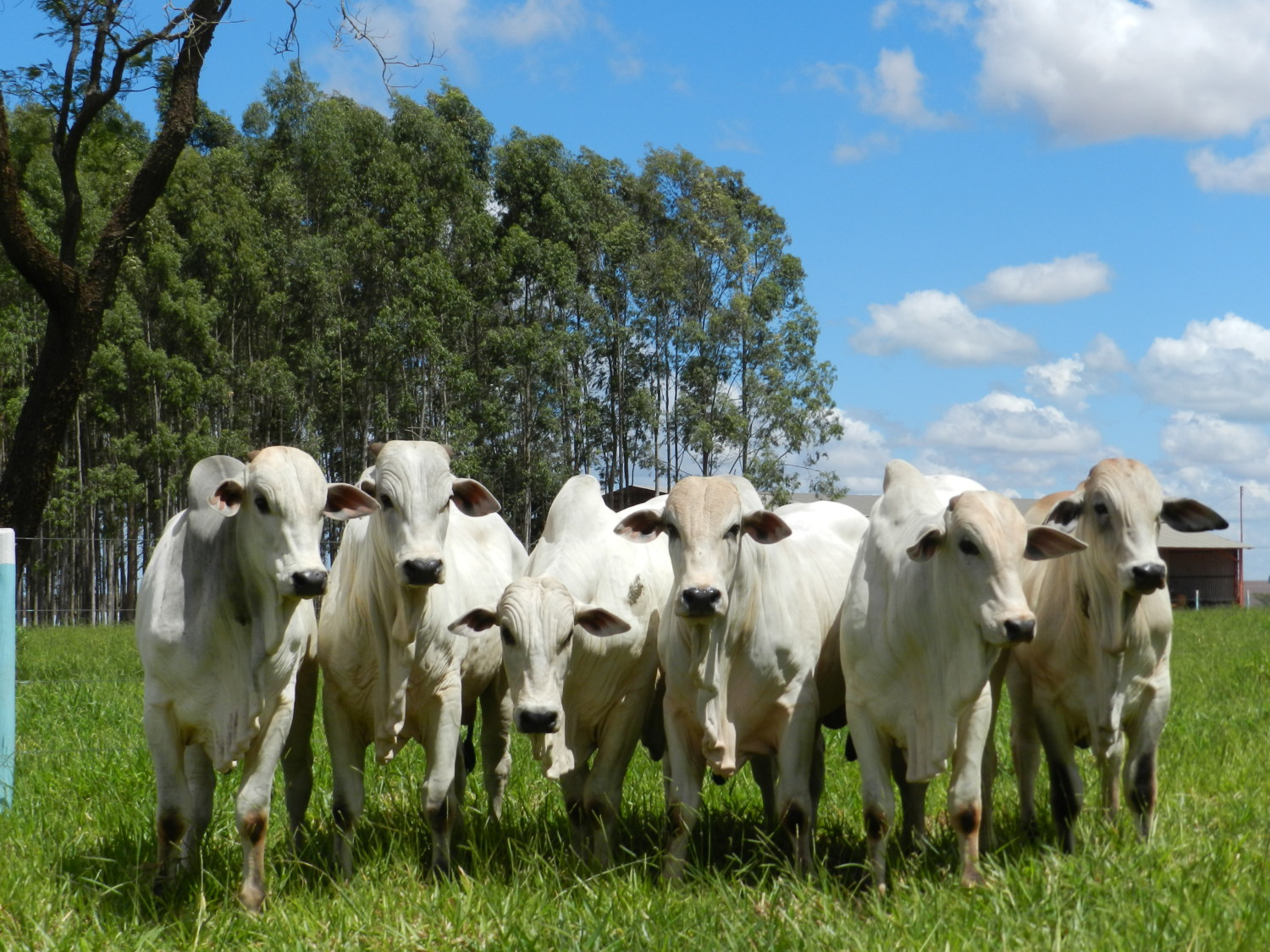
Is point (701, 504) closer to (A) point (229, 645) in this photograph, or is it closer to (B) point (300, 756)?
(A) point (229, 645)

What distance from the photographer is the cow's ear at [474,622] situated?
5574mm

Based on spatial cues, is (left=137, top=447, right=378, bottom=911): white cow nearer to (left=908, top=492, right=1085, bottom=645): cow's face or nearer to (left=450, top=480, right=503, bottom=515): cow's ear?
(left=450, top=480, right=503, bottom=515): cow's ear

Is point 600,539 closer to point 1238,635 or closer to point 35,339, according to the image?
point 1238,635

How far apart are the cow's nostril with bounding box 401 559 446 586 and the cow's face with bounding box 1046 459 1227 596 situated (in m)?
2.64

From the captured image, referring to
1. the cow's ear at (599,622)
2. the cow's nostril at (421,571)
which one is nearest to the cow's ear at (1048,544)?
the cow's ear at (599,622)

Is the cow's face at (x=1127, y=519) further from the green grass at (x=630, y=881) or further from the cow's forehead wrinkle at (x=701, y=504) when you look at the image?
the cow's forehead wrinkle at (x=701, y=504)

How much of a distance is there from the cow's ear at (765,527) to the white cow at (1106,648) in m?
1.16

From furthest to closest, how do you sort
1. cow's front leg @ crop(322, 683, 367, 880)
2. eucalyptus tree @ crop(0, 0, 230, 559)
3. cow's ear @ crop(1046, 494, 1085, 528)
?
1. eucalyptus tree @ crop(0, 0, 230, 559)
2. cow's front leg @ crop(322, 683, 367, 880)
3. cow's ear @ crop(1046, 494, 1085, 528)

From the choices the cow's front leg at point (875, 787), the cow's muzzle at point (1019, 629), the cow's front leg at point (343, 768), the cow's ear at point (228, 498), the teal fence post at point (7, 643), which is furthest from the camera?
the teal fence post at point (7, 643)

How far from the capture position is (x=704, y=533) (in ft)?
17.4

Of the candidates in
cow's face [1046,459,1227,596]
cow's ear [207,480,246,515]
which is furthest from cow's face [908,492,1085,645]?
cow's ear [207,480,246,515]

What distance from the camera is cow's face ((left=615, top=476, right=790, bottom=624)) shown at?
5143mm

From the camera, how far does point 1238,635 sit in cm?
1978

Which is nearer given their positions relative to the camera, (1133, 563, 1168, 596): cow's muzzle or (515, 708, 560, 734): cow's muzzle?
(1133, 563, 1168, 596): cow's muzzle
